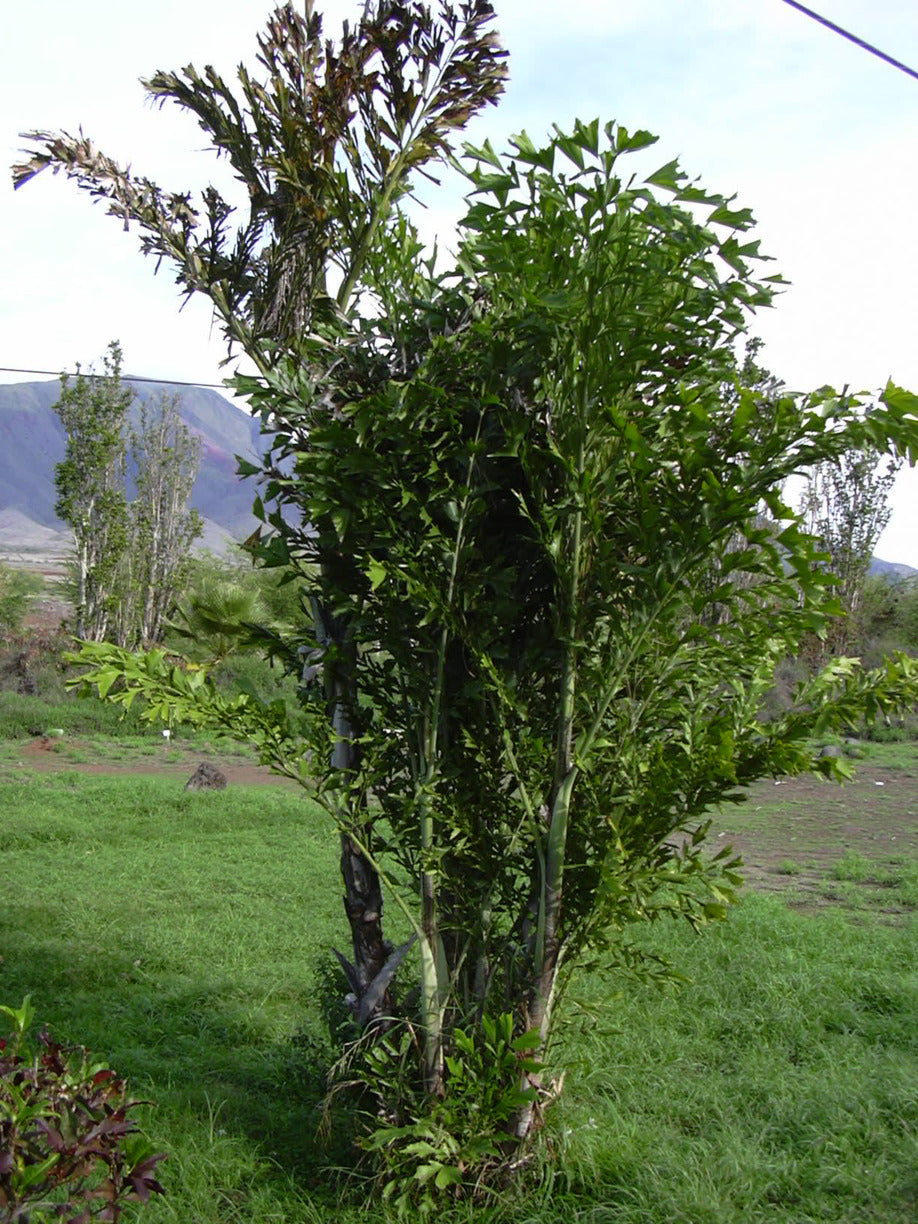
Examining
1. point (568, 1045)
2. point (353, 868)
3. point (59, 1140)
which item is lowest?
point (568, 1045)

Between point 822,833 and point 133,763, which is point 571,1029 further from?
point 133,763

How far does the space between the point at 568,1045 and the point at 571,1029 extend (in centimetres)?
8

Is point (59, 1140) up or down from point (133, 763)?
up

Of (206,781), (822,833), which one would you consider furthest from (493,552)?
(206,781)

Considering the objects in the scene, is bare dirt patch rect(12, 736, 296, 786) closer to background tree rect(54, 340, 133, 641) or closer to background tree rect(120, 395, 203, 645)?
background tree rect(54, 340, 133, 641)

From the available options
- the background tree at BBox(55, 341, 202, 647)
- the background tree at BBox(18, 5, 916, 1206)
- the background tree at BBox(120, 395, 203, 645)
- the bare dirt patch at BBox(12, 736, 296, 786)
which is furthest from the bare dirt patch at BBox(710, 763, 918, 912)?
the background tree at BBox(120, 395, 203, 645)

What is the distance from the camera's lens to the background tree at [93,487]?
1869 cm

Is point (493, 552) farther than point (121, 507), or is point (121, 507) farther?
point (121, 507)

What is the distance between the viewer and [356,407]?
315 cm

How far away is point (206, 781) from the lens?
1190 centimetres

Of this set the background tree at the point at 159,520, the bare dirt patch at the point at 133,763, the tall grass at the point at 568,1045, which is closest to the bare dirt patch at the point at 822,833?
the tall grass at the point at 568,1045

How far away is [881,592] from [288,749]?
90.2ft

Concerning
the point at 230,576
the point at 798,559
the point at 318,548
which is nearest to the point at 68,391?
the point at 230,576

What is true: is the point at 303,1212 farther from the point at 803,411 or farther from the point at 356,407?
the point at 803,411
